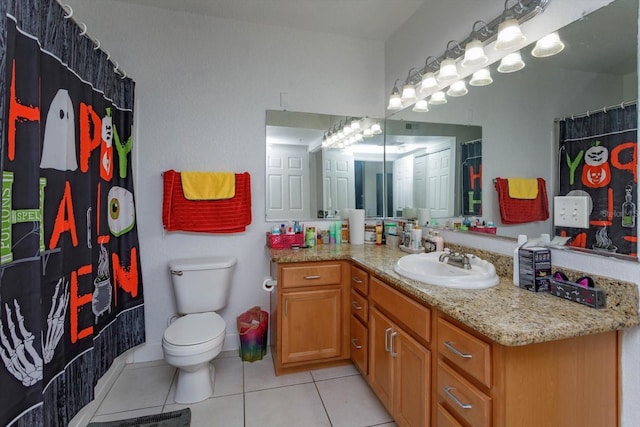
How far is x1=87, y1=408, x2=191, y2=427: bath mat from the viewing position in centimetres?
163

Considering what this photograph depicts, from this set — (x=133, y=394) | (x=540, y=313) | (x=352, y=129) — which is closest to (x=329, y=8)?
(x=352, y=129)

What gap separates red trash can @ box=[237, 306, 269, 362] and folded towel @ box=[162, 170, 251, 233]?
0.69 meters

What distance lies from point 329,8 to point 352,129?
0.89 metres

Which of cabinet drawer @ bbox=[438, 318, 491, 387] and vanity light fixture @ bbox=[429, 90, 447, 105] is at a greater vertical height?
vanity light fixture @ bbox=[429, 90, 447, 105]

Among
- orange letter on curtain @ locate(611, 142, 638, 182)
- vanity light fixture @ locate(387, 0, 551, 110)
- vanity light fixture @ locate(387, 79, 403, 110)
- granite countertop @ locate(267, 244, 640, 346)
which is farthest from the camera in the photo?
vanity light fixture @ locate(387, 79, 403, 110)

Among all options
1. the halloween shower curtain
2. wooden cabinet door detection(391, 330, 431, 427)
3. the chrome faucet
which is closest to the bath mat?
the halloween shower curtain

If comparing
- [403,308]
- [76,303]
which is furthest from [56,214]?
[403,308]

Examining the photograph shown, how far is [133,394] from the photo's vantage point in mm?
1908

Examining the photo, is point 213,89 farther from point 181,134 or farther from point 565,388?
point 565,388

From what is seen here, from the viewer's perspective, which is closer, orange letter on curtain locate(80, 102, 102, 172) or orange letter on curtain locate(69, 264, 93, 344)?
orange letter on curtain locate(69, 264, 93, 344)

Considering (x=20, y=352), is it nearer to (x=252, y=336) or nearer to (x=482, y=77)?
(x=252, y=336)

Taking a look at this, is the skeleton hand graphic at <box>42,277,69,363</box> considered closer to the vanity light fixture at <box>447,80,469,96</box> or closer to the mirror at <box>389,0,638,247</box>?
the mirror at <box>389,0,638,247</box>

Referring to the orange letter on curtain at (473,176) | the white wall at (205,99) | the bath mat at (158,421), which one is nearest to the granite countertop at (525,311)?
the orange letter on curtain at (473,176)

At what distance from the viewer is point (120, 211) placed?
77.5 inches
